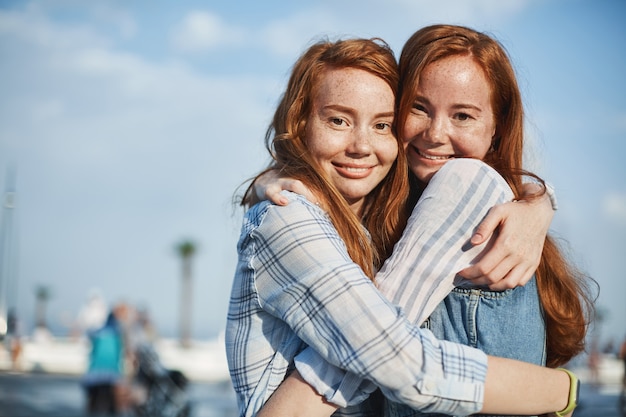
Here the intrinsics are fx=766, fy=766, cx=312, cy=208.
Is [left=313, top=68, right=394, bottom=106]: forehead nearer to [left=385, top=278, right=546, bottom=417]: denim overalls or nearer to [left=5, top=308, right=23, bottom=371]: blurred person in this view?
[left=385, top=278, right=546, bottom=417]: denim overalls

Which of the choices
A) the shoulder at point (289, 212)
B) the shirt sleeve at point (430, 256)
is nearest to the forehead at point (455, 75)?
the shirt sleeve at point (430, 256)

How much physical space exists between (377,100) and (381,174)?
29 cm

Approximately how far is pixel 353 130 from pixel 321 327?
927 mm

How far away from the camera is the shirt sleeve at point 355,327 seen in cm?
219

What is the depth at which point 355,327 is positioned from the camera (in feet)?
7.29

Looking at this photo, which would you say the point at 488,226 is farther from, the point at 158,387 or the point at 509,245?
the point at 158,387

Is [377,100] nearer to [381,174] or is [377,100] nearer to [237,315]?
[381,174]

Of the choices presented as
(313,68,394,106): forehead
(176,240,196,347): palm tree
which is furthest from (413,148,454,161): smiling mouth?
(176,240,196,347): palm tree

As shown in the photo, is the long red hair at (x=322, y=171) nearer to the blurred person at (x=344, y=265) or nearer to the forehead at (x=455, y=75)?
the blurred person at (x=344, y=265)

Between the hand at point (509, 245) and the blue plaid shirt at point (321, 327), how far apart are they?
0.12 m

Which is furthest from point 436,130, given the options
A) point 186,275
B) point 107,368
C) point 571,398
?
point 186,275

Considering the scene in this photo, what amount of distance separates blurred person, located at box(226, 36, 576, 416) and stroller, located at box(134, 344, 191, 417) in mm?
8993

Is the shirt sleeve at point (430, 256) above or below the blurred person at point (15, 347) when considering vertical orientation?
above

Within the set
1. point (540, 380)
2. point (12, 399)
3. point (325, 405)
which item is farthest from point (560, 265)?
point (12, 399)
